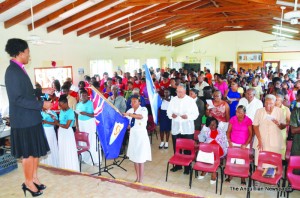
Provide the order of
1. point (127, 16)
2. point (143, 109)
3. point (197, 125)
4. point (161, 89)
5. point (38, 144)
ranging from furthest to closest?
1. point (127, 16)
2. point (161, 89)
3. point (197, 125)
4. point (143, 109)
5. point (38, 144)

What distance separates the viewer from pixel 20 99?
2.11 meters

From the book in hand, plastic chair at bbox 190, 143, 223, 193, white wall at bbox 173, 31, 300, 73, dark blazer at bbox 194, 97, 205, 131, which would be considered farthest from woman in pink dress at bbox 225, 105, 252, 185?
white wall at bbox 173, 31, 300, 73

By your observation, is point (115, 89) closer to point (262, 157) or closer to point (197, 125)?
point (197, 125)

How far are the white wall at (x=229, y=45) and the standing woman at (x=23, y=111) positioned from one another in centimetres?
1736

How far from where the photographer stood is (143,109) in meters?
4.07

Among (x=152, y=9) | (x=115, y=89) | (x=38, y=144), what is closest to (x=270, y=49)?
(x=152, y=9)

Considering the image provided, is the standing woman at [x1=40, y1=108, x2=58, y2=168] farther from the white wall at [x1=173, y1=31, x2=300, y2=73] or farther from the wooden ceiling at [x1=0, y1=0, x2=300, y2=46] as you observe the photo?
the white wall at [x1=173, y1=31, x2=300, y2=73]

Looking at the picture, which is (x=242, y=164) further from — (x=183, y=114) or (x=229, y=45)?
(x=229, y=45)

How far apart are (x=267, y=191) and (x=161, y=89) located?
407cm

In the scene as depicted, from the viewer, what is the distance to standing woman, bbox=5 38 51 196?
2133 millimetres

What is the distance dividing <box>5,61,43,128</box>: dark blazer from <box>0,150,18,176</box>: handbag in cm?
125

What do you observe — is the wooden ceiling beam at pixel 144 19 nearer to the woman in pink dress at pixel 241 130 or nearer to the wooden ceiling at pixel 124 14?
the wooden ceiling at pixel 124 14

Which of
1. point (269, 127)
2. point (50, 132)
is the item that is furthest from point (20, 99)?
point (269, 127)

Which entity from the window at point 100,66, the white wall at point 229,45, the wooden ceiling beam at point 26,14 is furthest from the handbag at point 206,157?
the white wall at point 229,45
